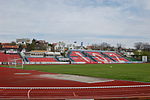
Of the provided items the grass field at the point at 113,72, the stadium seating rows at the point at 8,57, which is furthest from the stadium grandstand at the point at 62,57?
the grass field at the point at 113,72

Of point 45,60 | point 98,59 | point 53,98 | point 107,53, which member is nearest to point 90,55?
point 98,59

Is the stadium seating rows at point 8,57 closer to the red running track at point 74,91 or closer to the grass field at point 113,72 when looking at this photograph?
the grass field at point 113,72

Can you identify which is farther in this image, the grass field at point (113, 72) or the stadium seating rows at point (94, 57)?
the stadium seating rows at point (94, 57)

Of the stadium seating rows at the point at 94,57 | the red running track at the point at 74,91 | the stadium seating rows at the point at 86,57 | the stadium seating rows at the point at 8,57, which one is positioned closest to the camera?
the red running track at the point at 74,91

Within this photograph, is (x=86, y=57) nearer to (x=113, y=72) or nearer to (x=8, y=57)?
(x=8, y=57)

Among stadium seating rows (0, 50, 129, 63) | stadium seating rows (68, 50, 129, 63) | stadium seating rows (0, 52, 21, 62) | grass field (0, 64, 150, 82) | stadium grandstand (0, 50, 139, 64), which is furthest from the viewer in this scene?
stadium seating rows (68, 50, 129, 63)

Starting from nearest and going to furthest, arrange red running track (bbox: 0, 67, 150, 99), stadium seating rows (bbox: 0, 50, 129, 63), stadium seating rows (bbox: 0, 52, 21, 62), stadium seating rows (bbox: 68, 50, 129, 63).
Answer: red running track (bbox: 0, 67, 150, 99), stadium seating rows (bbox: 0, 52, 21, 62), stadium seating rows (bbox: 0, 50, 129, 63), stadium seating rows (bbox: 68, 50, 129, 63)

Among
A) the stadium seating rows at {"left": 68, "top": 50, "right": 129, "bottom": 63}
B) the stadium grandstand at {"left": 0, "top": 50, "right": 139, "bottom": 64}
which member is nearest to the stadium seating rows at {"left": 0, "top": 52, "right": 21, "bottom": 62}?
the stadium grandstand at {"left": 0, "top": 50, "right": 139, "bottom": 64}

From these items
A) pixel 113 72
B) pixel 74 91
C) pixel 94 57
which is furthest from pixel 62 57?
pixel 74 91

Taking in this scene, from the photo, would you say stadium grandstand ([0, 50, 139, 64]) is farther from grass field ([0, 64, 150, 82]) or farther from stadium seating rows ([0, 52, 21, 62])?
grass field ([0, 64, 150, 82])

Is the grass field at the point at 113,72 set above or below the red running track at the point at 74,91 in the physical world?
below

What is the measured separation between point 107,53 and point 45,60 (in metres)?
40.1

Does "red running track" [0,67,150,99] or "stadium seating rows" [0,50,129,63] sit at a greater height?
"red running track" [0,67,150,99]

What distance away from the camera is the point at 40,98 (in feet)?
33.6
